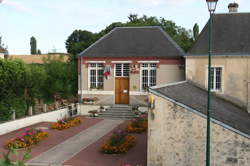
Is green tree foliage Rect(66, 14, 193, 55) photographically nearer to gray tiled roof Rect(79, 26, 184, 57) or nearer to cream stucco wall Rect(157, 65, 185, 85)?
gray tiled roof Rect(79, 26, 184, 57)

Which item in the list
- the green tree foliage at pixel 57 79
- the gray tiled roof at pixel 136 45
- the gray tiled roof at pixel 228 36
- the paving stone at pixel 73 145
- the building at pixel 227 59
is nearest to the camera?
the paving stone at pixel 73 145

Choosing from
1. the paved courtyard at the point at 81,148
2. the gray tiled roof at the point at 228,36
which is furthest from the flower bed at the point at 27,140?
the gray tiled roof at the point at 228,36

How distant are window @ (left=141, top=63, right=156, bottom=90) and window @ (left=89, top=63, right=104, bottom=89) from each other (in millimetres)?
3491

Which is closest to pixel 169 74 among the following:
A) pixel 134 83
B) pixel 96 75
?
pixel 134 83

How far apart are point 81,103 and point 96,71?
2969 mm

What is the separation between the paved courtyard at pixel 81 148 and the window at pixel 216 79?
5.73 metres

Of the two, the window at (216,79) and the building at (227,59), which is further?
the window at (216,79)

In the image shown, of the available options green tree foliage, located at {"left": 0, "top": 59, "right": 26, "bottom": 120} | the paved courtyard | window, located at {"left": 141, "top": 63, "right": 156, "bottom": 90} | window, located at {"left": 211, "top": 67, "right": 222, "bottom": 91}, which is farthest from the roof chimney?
green tree foliage, located at {"left": 0, "top": 59, "right": 26, "bottom": 120}

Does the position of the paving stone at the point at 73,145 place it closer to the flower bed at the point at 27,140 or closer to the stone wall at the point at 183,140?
the flower bed at the point at 27,140

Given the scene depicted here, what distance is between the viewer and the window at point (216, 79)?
1741cm

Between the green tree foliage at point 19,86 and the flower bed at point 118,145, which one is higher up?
the green tree foliage at point 19,86

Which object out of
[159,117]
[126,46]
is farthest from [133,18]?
[159,117]

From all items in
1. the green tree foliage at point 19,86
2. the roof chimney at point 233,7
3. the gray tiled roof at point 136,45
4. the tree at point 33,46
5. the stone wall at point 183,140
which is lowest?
the stone wall at point 183,140

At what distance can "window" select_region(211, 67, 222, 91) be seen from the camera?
1741 cm
